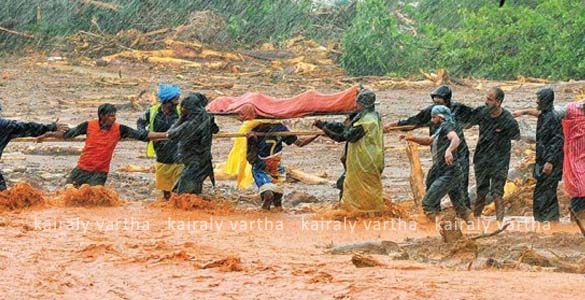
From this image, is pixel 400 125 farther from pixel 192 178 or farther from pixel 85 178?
pixel 85 178

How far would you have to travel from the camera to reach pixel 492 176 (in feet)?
38.3

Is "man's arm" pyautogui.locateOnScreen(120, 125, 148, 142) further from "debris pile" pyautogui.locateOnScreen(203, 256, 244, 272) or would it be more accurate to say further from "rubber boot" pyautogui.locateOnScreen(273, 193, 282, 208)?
"debris pile" pyautogui.locateOnScreen(203, 256, 244, 272)

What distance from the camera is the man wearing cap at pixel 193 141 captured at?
12.0 m

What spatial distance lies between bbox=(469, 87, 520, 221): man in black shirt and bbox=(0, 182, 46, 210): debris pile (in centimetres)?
475

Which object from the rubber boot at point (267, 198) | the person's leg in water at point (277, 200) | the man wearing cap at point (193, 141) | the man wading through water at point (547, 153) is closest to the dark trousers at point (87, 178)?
the man wearing cap at point (193, 141)

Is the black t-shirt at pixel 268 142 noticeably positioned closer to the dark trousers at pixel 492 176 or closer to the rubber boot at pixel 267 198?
the rubber boot at pixel 267 198

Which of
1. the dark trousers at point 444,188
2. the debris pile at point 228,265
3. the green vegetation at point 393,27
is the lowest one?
the debris pile at point 228,265

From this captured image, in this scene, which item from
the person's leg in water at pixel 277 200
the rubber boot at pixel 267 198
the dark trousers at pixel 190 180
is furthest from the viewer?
the person's leg in water at pixel 277 200

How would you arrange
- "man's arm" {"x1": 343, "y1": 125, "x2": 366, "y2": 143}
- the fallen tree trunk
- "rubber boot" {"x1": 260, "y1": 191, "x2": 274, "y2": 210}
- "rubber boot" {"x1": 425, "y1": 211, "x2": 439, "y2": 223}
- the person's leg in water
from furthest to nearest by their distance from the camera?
the fallen tree trunk
the person's leg in water
"rubber boot" {"x1": 260, "y1": 191, "x2": 274, "y2": 210}
"man's arm" {"x1": 343, "y1": 125, "x2": 366, "y2": 143}
"rubber boot" {"x1": 425, "y1": 211, "x2": 439, "y2": 223}

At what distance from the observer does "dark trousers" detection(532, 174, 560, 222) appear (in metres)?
11.5

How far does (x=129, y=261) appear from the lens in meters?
9.13

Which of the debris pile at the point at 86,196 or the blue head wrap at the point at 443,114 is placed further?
the debris pile at the point at 86,196

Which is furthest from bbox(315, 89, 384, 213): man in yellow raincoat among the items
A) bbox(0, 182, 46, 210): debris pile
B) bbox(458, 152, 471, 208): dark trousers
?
bbox(0, 182, 46, 210): debris pile

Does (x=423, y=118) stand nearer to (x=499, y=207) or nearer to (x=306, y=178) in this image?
(x=499, y=207)
